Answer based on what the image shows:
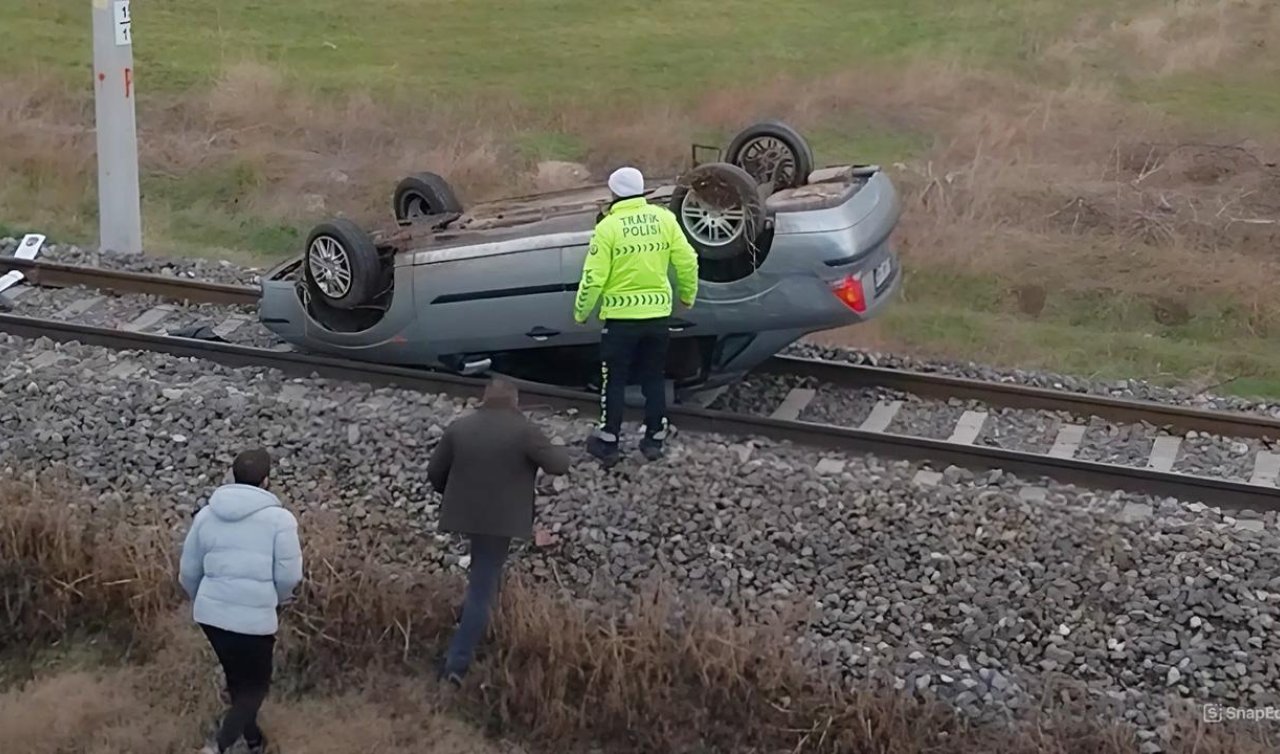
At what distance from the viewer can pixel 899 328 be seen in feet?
45.6

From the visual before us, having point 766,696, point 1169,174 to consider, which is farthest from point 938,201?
point 766,696

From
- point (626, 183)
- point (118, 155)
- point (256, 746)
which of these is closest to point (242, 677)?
point (256, 746)

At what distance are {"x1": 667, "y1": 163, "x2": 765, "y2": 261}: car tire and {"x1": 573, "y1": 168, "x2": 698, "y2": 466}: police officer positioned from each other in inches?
15.9

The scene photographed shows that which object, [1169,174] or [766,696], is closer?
A: [766,696]

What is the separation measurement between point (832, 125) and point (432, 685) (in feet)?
48.1

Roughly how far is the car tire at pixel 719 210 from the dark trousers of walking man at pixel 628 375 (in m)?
0.71

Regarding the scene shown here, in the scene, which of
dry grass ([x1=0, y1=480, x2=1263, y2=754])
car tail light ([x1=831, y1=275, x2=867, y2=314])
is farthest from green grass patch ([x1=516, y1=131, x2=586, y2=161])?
dry grass ([x1=0, y1=480, x2=1263, y2=754])

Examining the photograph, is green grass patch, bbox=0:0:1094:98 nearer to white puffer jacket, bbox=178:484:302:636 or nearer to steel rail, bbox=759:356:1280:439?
steel rail, bbox=759:356:1280:439

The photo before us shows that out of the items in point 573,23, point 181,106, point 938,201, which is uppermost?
point 573,23

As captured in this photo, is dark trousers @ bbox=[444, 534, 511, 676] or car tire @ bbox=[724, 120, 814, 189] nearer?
dark trousers @ bbox=[444, 534, 511, 676]

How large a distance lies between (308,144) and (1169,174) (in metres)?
10.4

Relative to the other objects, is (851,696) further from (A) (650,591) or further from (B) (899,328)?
(B) (899,328)

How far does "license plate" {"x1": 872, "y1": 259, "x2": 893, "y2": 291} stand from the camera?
30.9 feet

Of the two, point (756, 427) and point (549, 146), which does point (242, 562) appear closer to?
point (756, 427)
